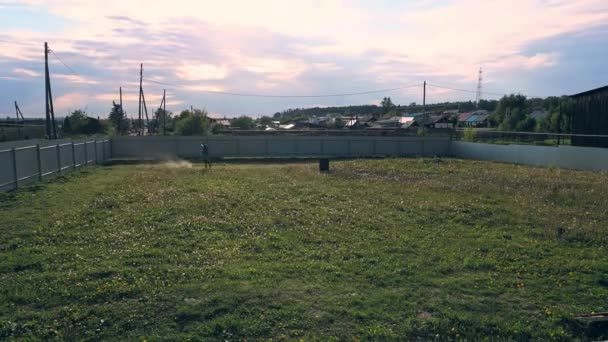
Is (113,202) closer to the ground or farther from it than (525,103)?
closer to the ground

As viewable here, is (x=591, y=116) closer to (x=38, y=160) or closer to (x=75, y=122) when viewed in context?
(x=38, y=160)

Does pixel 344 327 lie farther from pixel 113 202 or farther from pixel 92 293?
pixel 113 202

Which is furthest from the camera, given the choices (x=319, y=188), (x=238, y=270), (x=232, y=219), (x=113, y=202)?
(x=319, y=188)

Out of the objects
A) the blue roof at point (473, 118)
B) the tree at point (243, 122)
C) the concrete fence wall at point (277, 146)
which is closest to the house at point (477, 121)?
A: the blue roof at point (473, 118)

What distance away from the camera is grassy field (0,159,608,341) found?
18.7 feet

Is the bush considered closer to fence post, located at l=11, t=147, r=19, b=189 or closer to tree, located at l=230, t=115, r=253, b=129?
fence post, located at l=11, t=147, r=19, b=189

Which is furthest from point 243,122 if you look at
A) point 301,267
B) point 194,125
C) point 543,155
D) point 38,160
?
point 301,267

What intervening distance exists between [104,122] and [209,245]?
63.0 meters

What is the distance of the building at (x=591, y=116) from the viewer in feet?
93.1

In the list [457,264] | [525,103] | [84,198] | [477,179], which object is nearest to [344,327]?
[457,264]

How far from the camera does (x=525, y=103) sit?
3167 inches

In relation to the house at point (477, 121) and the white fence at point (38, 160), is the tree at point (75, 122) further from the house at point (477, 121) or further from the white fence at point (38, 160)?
the house at point (477, 121)

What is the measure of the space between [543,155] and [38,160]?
28456 mm

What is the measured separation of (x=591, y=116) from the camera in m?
29.4
